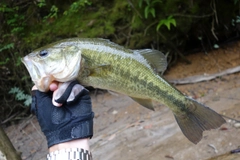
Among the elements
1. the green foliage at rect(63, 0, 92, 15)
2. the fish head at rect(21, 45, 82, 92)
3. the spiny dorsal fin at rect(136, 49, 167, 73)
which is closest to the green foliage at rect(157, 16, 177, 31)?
the green foliage at rect(63, 0, 92, 15)

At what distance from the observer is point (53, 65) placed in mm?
2553

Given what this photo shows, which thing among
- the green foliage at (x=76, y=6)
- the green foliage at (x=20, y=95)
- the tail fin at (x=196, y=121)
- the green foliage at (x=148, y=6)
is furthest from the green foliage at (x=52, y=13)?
the tail fin at (x=196, y=121)

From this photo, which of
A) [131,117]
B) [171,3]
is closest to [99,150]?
[131,117]

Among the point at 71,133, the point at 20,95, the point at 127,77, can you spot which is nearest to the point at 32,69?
the point at 71,133

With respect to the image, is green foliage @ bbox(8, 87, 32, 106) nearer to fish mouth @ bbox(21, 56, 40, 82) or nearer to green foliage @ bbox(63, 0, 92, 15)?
green foliage @ bbox(63, 0, 92, 15)

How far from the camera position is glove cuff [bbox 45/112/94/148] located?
2.45 m

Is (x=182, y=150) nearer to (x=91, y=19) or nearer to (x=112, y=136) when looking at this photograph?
(x=112, y=136)

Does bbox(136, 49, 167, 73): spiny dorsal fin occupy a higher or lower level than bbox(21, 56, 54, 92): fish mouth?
lower

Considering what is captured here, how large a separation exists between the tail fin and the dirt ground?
1.61 m

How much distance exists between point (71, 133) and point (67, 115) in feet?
0.50

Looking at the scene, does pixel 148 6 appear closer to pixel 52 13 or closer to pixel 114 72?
pixel 52 13

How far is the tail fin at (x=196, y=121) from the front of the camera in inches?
110

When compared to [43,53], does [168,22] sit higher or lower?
lower

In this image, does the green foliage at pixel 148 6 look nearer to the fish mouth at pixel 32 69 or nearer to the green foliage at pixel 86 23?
the green foliage at pixel 86 23
